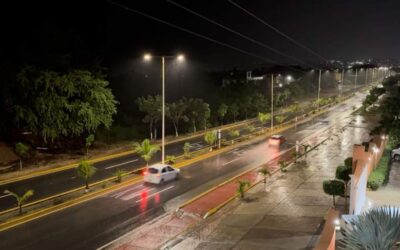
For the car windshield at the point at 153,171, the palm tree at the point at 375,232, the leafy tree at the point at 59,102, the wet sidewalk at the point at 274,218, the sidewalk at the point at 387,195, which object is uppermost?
the leafy tree at the point at 59,102

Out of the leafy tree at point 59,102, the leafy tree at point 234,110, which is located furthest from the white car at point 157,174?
the leafy tree at point 234,110

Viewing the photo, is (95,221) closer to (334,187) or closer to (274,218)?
(274,218)

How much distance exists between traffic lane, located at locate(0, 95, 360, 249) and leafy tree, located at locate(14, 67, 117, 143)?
11465mm

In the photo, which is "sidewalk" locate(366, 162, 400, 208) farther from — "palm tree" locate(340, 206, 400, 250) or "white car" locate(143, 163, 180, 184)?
"white car" locate(143, 163, 180, 184)

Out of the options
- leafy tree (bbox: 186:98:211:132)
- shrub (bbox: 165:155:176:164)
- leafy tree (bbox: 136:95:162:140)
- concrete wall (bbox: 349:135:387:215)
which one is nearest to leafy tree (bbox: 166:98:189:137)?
leafy tree (bbox: 186:98:211:132)

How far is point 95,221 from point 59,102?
15.9 metres

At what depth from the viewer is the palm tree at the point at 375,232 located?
30.9 ft

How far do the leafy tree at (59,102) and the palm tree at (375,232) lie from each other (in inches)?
1031

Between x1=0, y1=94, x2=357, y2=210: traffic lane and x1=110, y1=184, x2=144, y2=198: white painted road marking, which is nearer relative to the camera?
x1=0, y1=94, x2=357, y2=210: traffic lane

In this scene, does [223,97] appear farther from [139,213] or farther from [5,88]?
[139,213]

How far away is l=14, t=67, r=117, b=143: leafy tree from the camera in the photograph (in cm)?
3123

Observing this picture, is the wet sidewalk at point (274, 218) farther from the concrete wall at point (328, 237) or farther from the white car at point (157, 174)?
the white car at point (157, 174)

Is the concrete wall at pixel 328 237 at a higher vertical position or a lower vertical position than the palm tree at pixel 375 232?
lower

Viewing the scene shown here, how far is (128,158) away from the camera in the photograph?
108 feet
